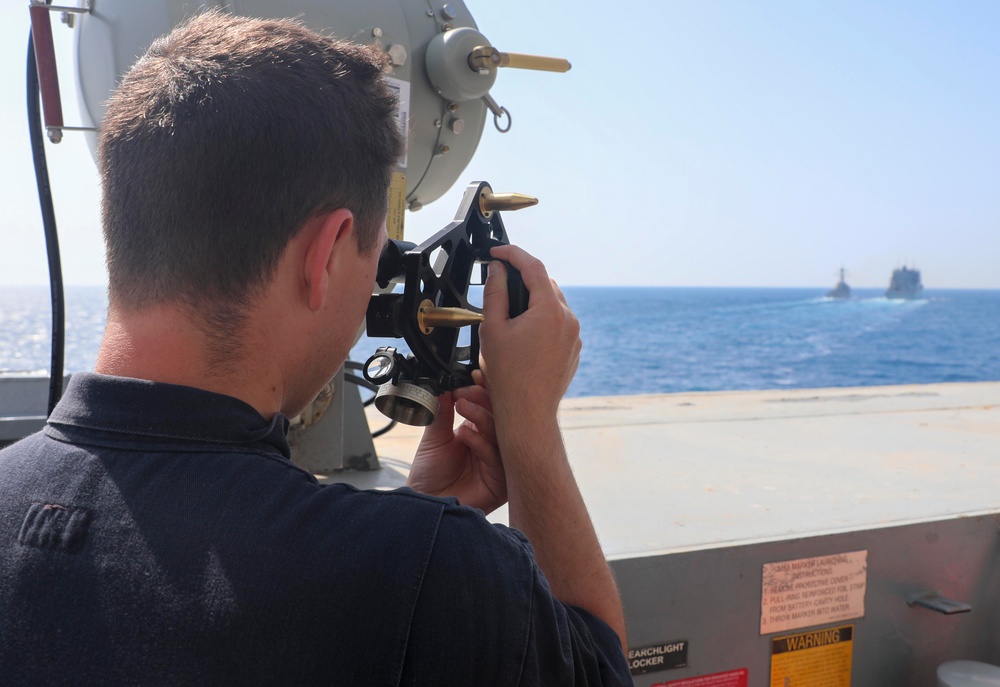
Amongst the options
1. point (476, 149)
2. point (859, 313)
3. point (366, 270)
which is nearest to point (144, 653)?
point (366, 270)

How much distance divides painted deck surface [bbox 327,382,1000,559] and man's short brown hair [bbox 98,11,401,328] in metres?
0.64

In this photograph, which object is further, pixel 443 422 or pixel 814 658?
pixel 814 658

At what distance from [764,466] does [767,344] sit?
140 ft

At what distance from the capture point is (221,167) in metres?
0.62

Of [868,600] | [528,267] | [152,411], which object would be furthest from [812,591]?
[152,411]

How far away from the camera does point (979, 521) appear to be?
1.27 m

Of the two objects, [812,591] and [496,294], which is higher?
[496,294]

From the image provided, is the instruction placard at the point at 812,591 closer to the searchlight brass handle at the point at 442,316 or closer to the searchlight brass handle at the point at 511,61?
the searchlight brass handle at the point at 442,316

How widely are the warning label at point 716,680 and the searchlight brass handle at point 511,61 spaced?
0.90 meters

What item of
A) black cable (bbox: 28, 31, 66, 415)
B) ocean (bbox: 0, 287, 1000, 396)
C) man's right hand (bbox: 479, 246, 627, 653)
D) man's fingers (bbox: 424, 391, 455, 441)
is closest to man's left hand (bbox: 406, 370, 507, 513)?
man's fingers (bbox: 424, 391, 455, 441)

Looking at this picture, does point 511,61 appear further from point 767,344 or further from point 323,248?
point 767,344

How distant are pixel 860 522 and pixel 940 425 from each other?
3.04ft

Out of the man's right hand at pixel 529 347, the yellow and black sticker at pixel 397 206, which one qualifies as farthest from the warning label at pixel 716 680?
the yellow and black sticker at pixel 397 206

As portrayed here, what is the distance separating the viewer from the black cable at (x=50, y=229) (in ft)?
4.15
